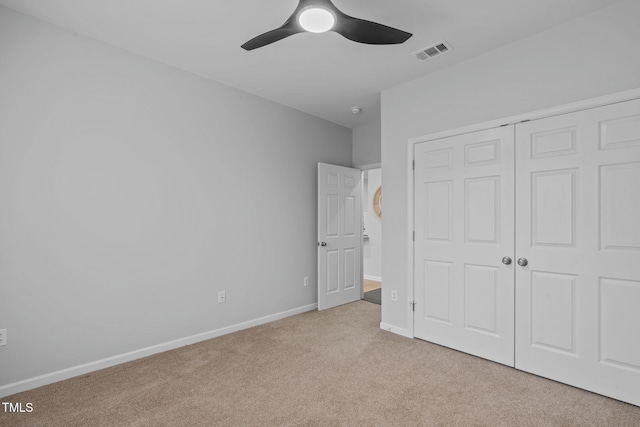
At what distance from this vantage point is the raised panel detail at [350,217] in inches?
178

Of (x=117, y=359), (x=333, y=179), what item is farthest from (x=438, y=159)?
(x=117, y=359)

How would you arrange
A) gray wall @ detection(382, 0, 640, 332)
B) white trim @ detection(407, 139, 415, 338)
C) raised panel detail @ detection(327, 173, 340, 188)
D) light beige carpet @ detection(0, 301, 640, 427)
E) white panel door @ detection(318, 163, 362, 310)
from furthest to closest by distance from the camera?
raised panel detail @ detection(327, 173, 340, 188), white panel door @ detection(318, 163, 362, 310), white trim @ detection(407, 139, 415, 338), gray wall @ detection(382, 0, 640, 332), light beige carpet @ detection(0, 301, 640, 427)

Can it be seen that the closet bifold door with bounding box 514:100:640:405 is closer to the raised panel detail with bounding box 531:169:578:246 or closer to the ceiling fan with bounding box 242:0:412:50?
the raised panel detail with bounding box 531:169:578:246

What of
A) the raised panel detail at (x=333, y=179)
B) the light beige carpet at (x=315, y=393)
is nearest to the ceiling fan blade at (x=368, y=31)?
the light beige carpet at (x=315, y=393)

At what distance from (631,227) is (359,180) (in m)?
3.11

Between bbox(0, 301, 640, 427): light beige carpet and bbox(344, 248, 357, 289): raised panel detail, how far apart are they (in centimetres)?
159

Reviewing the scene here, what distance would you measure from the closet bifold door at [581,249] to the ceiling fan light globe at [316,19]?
5.80 ft

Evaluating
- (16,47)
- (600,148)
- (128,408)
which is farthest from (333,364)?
(16,47)

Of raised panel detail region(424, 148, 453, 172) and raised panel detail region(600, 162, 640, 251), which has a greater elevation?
raised panel detail region(424, 148, 453, 172)

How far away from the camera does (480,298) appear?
8.97 feet

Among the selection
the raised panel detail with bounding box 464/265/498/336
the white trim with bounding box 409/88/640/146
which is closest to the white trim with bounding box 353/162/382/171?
the white trim with bounding box 409/88/640/146

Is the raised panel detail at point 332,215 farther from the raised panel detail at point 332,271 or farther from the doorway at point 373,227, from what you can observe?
the doorway at point 373,227

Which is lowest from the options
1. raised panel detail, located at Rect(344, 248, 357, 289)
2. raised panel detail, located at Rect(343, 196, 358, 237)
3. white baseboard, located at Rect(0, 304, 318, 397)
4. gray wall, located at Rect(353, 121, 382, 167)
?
white baseboard, located at Rect(0, 304, 318, 397)

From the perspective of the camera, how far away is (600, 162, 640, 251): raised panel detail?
203 cm
